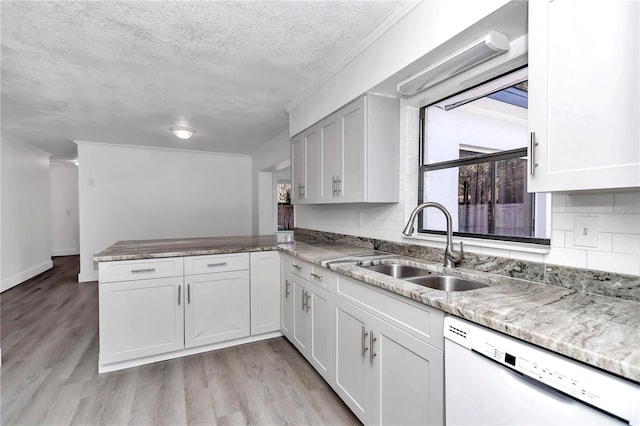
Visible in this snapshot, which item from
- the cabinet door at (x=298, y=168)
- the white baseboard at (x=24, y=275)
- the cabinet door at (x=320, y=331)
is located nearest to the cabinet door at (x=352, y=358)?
the cabinet door at (x=320, y=331)

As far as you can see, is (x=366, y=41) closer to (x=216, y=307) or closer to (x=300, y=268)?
(x=300, y=268)

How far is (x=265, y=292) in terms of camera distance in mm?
2951

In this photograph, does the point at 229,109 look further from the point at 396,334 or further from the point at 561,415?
the point at 561,415

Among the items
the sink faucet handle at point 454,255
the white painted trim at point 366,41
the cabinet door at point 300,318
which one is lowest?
the cabinet door at point 300,318

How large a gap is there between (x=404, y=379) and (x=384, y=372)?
143 millimetres

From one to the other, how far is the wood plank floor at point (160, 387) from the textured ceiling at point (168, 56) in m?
Answer: 2.36

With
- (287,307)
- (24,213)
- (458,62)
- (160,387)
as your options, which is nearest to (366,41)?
(458,62)

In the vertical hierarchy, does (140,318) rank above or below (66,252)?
above

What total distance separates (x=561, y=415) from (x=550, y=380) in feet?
0.29

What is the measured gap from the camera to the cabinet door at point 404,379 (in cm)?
126

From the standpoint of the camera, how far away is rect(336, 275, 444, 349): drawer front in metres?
1.25

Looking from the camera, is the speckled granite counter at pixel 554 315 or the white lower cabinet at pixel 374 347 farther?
the white lower cabinet at pixel 374 347

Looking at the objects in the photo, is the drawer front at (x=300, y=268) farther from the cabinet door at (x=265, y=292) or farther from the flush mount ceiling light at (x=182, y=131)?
the flush mount ceiling light at (x=182, y=131)

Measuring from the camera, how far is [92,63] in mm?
2455
